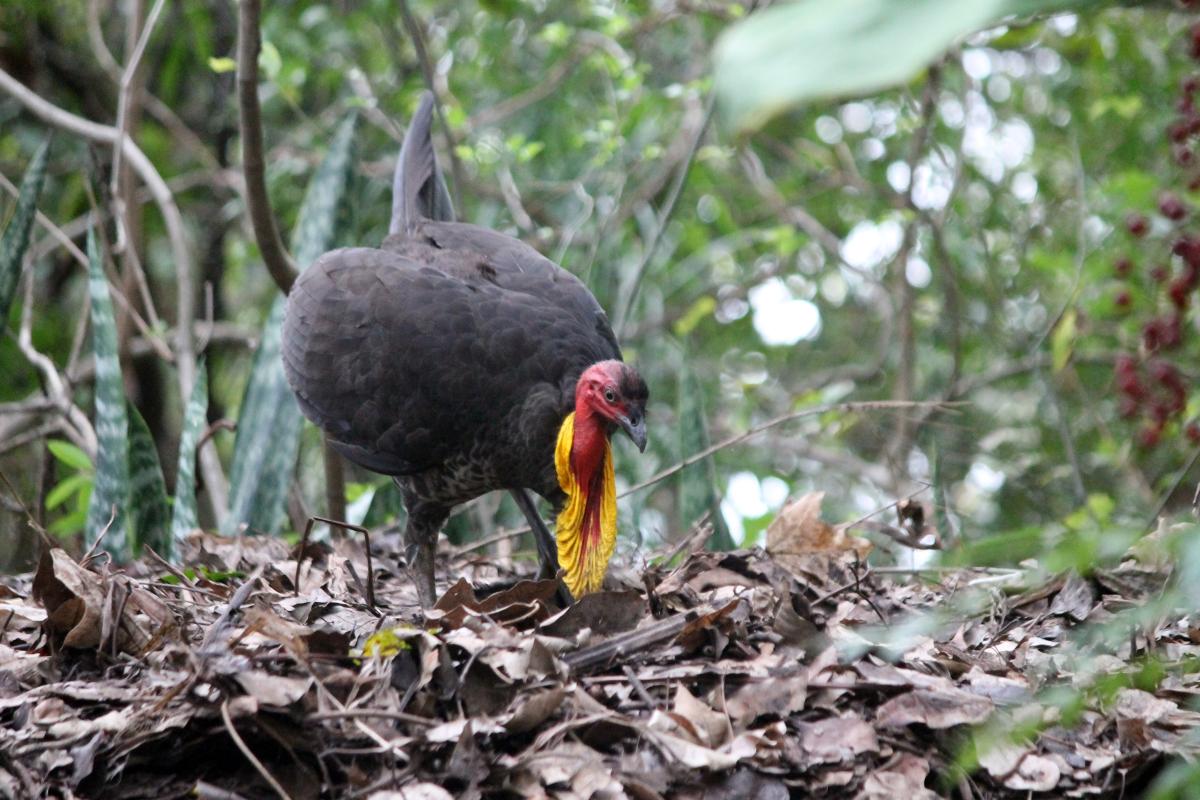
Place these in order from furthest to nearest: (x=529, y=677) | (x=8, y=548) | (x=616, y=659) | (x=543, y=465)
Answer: (x=8, y=548), (x=543, y=465), (x=616, y=659), (x=529, y=677)

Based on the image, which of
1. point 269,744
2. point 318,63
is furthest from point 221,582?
point 318,63

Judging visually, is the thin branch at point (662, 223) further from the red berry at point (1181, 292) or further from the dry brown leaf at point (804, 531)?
the red berry at point (1181, 292)

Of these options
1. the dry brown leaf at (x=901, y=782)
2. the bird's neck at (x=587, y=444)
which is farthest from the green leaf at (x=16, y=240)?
the dry brown leaf at (x=901, y=782)

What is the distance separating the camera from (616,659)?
239 centimetres

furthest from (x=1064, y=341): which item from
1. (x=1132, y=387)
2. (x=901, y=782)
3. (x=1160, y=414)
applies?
(x=901, y=782)

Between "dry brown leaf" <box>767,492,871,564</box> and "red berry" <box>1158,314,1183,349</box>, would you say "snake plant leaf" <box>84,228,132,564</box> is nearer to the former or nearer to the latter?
"dry brown leaf" <box>767,492,871,564</box>

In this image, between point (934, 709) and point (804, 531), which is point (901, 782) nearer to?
point (934, 709)

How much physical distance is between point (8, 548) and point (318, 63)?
3.36 m

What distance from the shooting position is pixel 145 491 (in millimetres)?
3881

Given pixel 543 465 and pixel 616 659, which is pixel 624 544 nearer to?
pixel 543 465

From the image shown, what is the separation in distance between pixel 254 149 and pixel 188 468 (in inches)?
41.8

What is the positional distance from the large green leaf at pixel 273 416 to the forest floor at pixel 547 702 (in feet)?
4.04

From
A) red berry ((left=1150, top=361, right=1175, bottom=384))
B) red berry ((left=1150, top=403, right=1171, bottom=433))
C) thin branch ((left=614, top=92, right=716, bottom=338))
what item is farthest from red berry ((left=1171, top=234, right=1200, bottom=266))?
thin branch ((left=614, top=92, right=716, bottom=338))

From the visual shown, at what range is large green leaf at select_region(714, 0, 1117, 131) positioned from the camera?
0.70 metres
